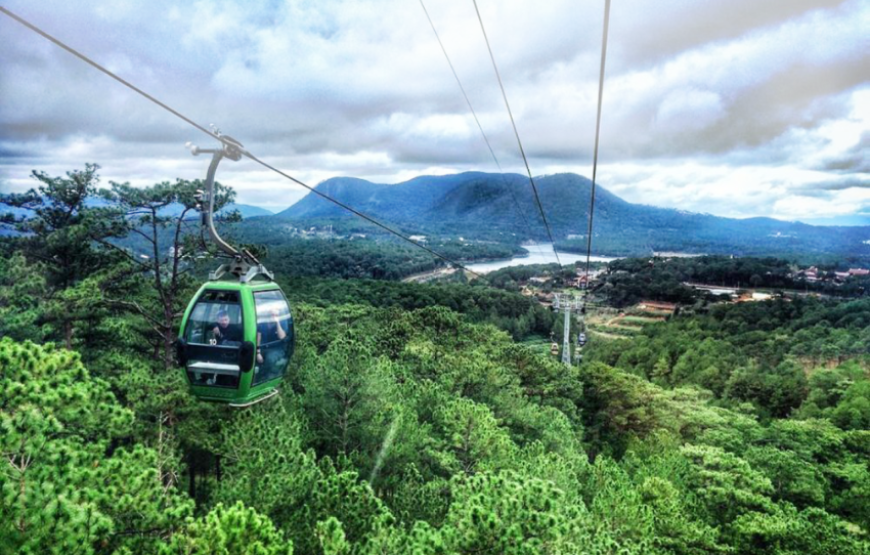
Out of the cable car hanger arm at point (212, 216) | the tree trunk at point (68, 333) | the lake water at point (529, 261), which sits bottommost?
the lake water at point (529, 261)

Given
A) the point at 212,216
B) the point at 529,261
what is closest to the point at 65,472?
the point at 212,216

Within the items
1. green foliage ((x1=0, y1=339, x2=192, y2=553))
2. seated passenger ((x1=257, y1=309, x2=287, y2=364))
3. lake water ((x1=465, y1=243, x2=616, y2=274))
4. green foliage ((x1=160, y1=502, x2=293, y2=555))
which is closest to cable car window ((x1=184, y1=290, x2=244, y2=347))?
seated passenger ((x1=257, y1=309, x2=287, y2=364))

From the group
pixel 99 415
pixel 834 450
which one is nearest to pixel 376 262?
pixel 834 450

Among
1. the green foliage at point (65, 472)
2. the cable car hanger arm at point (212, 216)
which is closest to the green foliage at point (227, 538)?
the green foliage at point (65, 472)

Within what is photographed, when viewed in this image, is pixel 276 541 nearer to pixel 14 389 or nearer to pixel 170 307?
pixel 14 389

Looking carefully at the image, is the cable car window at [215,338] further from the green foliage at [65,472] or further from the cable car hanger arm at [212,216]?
the green foliage at [65,472]

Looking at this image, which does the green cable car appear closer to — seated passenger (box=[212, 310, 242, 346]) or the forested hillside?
seated passenger (box=[212, 310, 242, 346])
